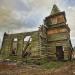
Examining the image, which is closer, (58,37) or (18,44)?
(18,44)

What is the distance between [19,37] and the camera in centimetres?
2323

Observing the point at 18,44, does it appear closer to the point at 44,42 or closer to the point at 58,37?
the point at 44,42

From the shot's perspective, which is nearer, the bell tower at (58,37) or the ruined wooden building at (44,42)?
the ruined wooden building at (44,42)

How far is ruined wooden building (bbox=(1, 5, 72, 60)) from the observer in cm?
2156

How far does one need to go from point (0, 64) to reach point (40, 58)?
30.9ft

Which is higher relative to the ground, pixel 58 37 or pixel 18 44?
pixel 58 37

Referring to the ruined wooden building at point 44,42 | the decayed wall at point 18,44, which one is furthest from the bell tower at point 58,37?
the decayed wall at point 18,44

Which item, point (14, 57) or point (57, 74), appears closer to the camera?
point (57, 74)

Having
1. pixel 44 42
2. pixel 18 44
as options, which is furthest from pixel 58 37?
pixel 18 44

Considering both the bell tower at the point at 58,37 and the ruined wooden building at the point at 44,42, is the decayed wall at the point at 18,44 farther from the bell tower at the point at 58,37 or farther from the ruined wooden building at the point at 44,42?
the bell tower at the point at 58,37

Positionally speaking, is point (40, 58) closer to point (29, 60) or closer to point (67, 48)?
point (29, 60)

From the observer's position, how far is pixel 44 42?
74.9 ft

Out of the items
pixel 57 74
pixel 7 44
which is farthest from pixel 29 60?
Result: pixel 57 74

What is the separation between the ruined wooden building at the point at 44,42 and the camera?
2156cm
